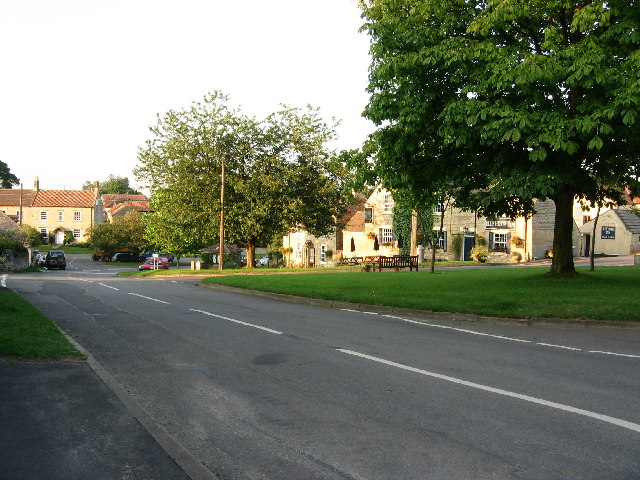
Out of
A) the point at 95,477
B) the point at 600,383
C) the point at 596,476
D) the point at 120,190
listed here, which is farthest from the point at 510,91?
the point at 120,190

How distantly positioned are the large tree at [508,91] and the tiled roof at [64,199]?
292 feet

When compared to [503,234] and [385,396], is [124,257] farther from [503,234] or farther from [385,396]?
[385,396]

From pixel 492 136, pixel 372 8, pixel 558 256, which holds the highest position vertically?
pixel 372 8

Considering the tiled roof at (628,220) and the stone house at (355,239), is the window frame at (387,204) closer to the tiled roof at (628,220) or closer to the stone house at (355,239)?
the stone house at (355,239)

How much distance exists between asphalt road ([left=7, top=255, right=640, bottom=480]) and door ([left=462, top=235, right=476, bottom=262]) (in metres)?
41.8

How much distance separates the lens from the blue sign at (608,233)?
5962 cm

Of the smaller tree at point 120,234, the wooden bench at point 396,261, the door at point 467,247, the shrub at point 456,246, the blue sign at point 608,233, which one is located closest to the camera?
the wooden bench at point 396,261

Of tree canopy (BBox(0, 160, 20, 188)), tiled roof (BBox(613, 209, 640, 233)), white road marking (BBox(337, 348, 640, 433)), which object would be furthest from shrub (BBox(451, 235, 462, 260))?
tree canopy (BBox(0, 160, 20, 188))

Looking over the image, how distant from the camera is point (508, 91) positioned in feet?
50.7

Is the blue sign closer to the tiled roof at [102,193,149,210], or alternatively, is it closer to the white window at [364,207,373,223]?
the white window at [364,207,373,223]

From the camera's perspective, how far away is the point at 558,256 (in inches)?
803

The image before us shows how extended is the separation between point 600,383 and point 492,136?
816 cm

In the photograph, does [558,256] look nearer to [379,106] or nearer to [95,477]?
[379,106]

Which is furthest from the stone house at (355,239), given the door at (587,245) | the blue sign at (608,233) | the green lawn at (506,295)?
the green lawn at (506,295)
